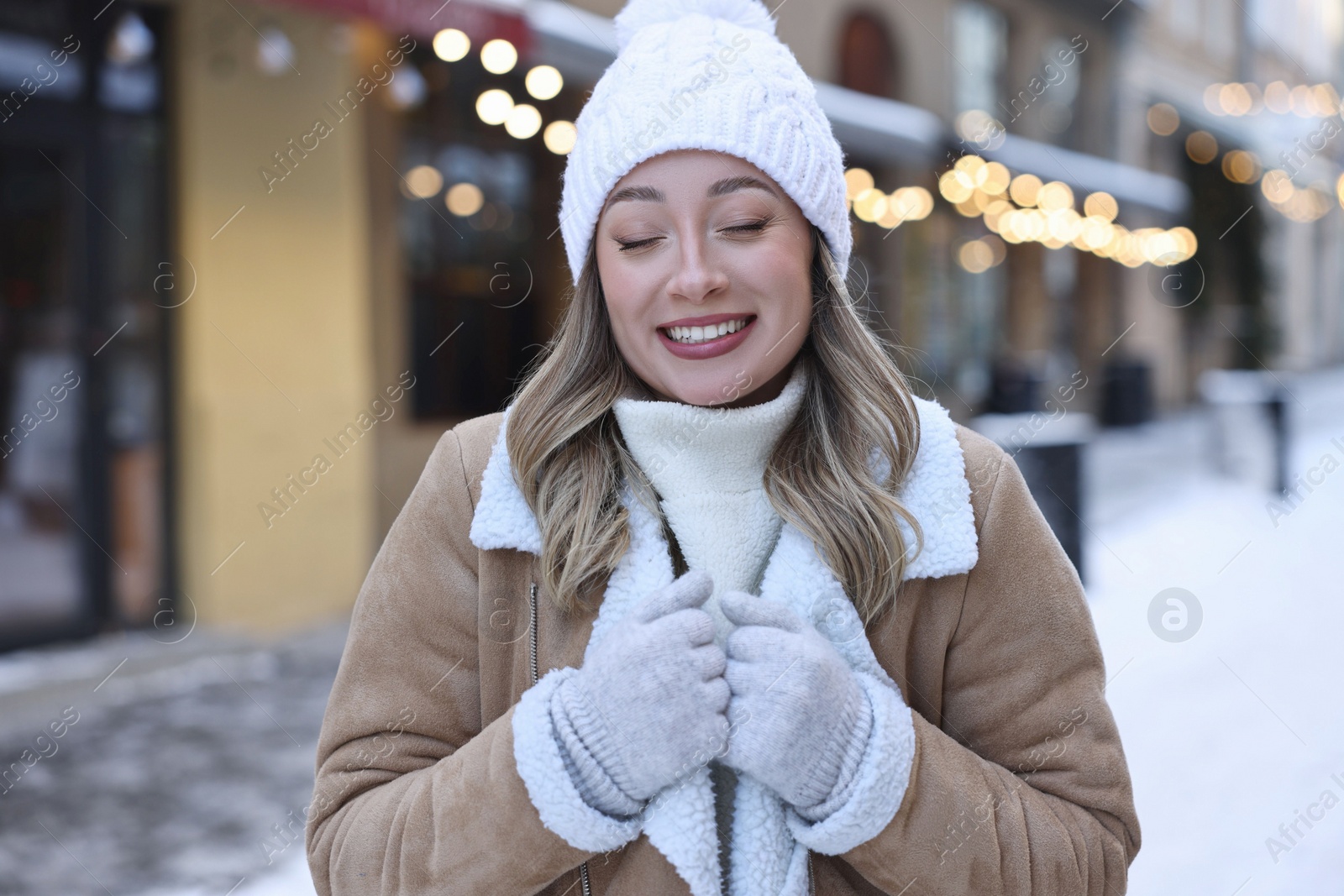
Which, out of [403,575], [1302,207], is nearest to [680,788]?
[403,575]

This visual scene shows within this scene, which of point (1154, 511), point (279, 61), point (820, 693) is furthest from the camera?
point (1154, 511)

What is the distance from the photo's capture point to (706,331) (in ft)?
4.70

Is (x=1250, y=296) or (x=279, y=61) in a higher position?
(x=1250, y=296)

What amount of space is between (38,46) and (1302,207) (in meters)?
26.4

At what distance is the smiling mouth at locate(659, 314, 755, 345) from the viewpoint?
1435 millimetres

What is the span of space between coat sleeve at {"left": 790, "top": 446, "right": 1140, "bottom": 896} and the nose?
47cm

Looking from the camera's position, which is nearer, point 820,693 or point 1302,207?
point 820,693

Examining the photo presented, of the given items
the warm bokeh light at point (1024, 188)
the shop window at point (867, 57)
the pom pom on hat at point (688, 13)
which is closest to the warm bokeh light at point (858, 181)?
the shop window at point (867, 57)

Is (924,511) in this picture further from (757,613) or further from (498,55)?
(498,55)

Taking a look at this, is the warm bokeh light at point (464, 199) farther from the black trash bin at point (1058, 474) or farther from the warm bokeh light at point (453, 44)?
the black trash bin at point (1058, 474)

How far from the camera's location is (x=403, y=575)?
145 centimetres

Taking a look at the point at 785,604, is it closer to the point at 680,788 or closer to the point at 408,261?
the point at 680,788

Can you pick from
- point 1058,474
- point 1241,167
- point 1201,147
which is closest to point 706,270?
point 1058,474

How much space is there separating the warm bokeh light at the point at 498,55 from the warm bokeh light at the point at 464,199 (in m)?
1.32
